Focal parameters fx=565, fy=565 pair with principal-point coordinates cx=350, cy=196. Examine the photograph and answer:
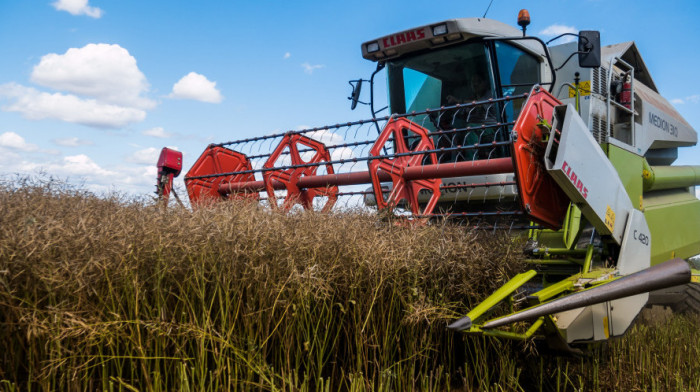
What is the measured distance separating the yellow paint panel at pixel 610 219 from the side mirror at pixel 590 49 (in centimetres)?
91

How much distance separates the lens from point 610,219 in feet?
10.7

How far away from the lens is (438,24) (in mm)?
4422

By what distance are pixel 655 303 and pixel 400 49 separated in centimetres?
329

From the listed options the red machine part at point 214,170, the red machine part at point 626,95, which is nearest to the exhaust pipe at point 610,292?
the red machine part at point 626,95

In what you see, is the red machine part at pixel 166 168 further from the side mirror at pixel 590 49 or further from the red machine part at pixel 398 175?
the side mirror at pixel 590 49

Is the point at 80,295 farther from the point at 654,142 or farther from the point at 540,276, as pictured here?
the point at 654,142

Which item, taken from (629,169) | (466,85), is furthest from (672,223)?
(466,85)

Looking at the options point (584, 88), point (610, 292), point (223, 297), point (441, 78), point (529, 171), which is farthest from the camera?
point (441, 78)

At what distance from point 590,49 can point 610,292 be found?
1774 mm

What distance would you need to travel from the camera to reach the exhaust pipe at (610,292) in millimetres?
2375

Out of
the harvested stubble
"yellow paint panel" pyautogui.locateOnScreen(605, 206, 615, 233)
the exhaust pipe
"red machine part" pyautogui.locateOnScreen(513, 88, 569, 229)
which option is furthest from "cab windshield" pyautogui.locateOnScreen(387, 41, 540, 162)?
the exhaust pipe

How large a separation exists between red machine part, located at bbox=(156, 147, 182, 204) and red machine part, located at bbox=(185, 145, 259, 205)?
0.45ft

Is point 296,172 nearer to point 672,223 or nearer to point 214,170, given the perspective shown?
point 214,170

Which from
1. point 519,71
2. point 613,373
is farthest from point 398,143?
point 613,373
